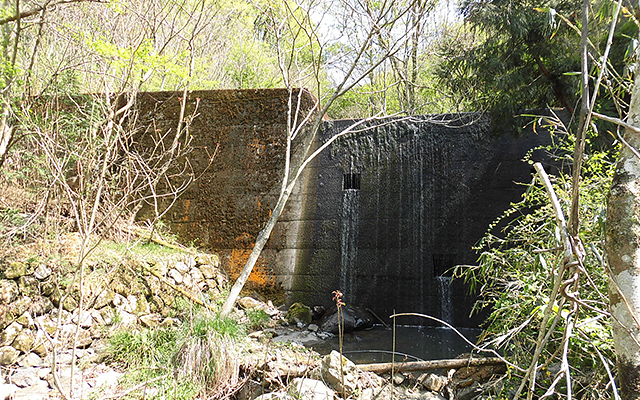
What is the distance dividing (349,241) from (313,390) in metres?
3.25

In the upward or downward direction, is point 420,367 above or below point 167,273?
below

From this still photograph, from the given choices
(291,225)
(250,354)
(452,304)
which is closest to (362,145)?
(291,225)

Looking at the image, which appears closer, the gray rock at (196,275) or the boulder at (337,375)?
the boulder at (337,375)

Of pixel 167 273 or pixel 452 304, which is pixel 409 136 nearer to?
pixel 452 304

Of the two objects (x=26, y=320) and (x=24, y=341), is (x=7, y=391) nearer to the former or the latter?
(x=24, y=341)

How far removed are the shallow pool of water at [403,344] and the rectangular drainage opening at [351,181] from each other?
201cm

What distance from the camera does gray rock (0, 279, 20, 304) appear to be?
150 inches

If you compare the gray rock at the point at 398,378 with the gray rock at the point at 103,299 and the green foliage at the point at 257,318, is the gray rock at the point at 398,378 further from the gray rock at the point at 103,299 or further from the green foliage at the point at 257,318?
the gray rock at the point at 103,299


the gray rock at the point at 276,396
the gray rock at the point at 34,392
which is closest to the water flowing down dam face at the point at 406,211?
the gray rock at the point at 276,396

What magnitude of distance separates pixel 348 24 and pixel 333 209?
2514 mm

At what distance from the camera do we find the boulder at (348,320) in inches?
215

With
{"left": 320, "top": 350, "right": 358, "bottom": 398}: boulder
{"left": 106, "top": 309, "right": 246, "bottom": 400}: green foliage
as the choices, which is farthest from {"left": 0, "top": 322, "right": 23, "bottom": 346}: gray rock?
{"left": 320, "top": 350, "right": 358, "bottom": 398}: boulder

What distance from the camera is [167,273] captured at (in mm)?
5117

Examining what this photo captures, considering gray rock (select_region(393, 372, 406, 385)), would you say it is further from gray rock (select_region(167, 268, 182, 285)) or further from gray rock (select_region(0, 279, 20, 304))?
gray rock (select_region(0, 279, 20, 304))
